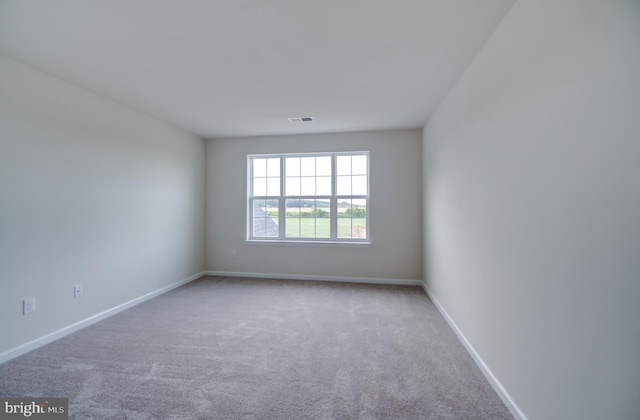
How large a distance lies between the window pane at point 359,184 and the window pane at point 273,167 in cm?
134

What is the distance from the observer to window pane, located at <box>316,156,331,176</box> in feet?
15.0

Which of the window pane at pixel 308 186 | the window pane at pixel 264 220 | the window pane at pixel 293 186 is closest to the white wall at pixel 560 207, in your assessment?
the window pane at pixel 308 186

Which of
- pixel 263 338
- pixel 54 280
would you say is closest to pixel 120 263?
pixel 54 280

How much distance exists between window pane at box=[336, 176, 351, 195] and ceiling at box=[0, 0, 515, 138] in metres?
1.47

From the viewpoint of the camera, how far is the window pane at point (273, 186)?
4738 millimetres

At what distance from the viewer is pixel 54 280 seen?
97.0 inches

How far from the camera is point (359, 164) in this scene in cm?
448

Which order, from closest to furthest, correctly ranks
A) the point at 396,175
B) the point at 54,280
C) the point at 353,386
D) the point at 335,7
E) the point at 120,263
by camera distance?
1. the point at 335,7
2. the point at 353,386
3. the point at 54,280
4. the point at 120,263
5. the point at 396,175

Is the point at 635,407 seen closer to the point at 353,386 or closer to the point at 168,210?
the point at 353,386

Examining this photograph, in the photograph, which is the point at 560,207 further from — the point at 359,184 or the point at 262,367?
the point at 359,184

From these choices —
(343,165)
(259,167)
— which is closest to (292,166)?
(259,167)

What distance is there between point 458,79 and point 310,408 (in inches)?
115

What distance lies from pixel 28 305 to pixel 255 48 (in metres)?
2.83

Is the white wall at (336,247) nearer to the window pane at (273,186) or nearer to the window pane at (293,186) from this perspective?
the window pane at (273,186)
